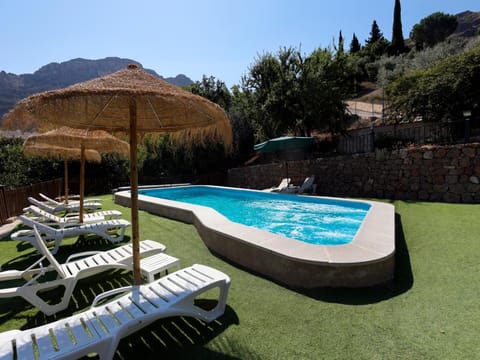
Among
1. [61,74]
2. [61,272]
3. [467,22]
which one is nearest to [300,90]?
[61,272]

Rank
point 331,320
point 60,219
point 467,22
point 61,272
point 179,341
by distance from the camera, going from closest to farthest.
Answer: point 179,341 → point 331,320 → point 61,272 → point 60,219 → point 467,22

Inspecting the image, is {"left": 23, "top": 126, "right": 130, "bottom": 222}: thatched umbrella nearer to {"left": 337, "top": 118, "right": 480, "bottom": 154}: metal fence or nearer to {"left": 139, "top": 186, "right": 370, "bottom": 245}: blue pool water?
{"left": 139, "top": 186, "right": 370, "bottom": 245}: blue pool water

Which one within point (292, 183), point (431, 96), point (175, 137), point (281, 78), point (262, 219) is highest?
point (281, 78)

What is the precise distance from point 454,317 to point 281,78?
1684 cm

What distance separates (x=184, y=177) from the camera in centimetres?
2059

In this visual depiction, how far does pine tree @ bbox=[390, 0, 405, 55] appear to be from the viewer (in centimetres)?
4241

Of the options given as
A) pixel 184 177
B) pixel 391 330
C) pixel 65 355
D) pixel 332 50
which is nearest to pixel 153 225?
pixel 65 355

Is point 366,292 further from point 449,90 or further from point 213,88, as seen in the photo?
point 213,88

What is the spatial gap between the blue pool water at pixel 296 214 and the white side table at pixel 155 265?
4014 mm

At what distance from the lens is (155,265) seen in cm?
361

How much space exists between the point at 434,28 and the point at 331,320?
66.9 metres

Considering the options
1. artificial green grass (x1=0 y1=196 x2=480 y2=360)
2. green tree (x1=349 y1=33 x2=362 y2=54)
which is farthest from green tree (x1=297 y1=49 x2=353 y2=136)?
green tree (x1=349 y1=33 x2=362 y2=54)

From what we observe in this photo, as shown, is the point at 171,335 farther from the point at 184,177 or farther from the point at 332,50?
the point at 332,50

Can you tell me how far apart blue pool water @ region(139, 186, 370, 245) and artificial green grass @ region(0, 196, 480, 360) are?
8.90 ft
